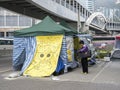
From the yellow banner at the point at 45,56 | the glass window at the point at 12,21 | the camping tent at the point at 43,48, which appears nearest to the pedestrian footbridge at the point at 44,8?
the camping tent at the point at 43,48

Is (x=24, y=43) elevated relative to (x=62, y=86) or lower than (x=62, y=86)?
elevated

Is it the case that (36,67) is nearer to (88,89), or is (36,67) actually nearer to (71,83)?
(71,83)

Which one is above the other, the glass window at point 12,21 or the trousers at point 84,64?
the glass window at point 12,21

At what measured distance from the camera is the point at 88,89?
39.5 feet

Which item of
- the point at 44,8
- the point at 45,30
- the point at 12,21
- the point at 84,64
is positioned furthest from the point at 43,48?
the point at 12,21

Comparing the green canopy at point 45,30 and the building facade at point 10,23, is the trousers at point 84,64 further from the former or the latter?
the building facade at point 10,23

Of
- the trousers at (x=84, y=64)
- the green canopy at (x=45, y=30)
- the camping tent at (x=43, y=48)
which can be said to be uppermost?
the green canopy at (x=45, y=30)

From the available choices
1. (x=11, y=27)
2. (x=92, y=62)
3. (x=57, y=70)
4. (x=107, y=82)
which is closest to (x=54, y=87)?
(x=107, y=82)

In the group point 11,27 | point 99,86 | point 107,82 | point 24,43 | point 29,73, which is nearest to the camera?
point 99,86

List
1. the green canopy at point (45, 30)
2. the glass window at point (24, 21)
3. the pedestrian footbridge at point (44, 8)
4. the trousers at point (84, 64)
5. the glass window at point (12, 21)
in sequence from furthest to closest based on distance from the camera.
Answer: the glass window at point (12, 21), the glass window at point (24, 21), the pedestrian footbridge at point (44, 8), the trousers at point (84, 64), the green canopy at point (45, 30)

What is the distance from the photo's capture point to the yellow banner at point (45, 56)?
16.2 meters

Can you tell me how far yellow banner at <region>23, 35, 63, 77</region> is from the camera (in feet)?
53.0

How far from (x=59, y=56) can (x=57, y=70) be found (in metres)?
0.87

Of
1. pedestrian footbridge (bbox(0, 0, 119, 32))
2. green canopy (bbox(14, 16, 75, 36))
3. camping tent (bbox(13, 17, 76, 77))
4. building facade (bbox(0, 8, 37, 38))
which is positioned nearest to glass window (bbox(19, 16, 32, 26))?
building facade (bbox(0, 8, 37, 38))
